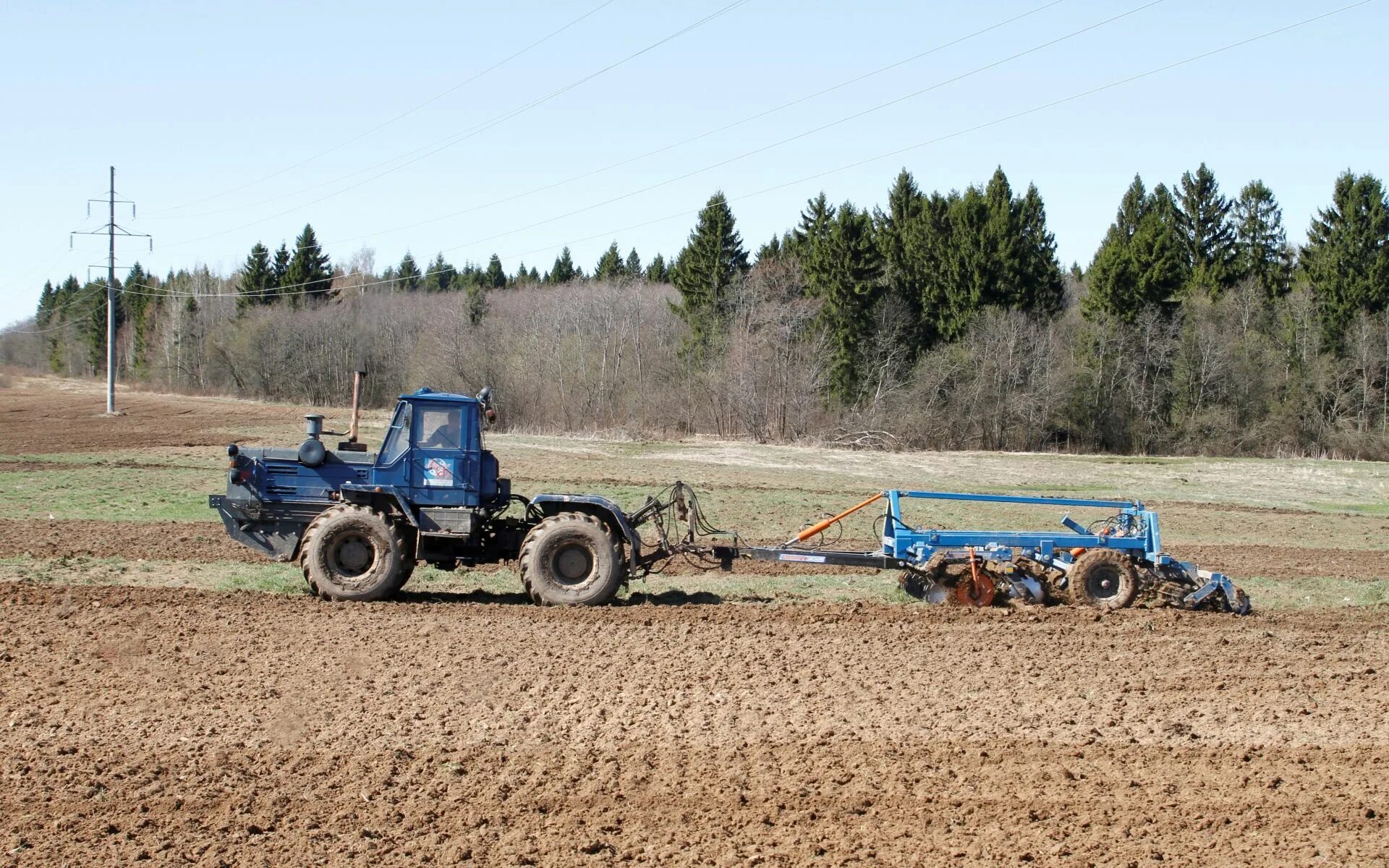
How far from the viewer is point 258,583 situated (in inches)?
574

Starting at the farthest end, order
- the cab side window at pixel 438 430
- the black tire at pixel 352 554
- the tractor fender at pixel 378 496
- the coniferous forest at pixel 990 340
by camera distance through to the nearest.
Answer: the coniferous forest at pixel 990 340, the cab side window at pixel 438 430, the tractor fender at pixel 378 496, the black tire at pixel 352 554

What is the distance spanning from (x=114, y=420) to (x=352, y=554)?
46394 mm

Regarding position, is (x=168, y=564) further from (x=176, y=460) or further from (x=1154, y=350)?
(x=1154, y=350)

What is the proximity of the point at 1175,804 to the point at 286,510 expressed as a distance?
10.1m

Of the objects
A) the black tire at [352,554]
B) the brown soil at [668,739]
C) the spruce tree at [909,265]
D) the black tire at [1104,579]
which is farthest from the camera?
the spruce tree at [909,265]

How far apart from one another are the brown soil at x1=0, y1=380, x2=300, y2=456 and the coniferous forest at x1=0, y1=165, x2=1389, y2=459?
3.57 m

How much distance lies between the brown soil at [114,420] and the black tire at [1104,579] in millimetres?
32350

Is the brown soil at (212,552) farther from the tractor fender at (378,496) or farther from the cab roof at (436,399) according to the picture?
the cab roof at (436,399)

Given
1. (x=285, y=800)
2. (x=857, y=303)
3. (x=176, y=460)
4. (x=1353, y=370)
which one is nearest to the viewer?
(x=285, y=800)

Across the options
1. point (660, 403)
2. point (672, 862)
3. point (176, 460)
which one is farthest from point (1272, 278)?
point (672, 862)

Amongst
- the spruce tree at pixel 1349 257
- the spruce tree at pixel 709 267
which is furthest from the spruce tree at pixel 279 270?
the spruce tree at pixel 1349 257

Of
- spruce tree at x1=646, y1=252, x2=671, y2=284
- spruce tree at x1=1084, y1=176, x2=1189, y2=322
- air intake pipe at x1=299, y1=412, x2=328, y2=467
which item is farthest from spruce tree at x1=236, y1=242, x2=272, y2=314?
air intake pipe at x1=299, y1=412, x2=328, y2=467

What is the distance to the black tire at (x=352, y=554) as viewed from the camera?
1308 centimetres

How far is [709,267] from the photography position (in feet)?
221
